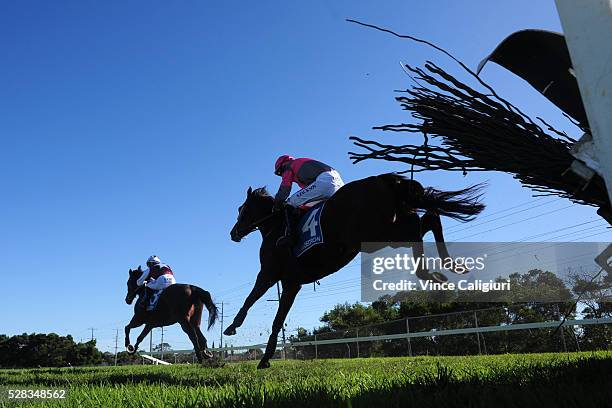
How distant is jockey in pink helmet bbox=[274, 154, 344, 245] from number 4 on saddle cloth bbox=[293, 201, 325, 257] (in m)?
0.15

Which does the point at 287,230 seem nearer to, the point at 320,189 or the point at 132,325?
the point at 320,189

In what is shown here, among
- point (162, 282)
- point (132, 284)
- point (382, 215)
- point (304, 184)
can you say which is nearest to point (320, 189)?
point (304, 184)

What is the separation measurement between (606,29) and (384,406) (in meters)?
1.63

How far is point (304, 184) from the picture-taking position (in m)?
6.87

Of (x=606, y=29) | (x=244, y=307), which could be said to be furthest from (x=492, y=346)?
(x=606, y=29)

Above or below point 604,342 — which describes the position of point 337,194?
above

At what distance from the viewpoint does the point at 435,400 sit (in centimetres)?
202

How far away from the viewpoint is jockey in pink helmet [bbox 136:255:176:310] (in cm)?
1258

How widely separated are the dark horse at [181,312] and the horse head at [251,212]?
12.8 ft

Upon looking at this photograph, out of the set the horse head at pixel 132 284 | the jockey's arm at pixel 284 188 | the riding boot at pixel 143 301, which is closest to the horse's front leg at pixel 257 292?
the jockey's arm at pixel 284 188

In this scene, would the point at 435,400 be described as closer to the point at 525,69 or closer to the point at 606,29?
the point at 606,29

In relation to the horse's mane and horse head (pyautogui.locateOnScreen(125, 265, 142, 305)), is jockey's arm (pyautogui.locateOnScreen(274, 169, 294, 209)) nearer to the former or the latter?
the horse's mane

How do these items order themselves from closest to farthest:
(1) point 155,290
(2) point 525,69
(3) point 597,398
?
(3) point 597,398 → (2) point 525,69 → (1) point 155,290

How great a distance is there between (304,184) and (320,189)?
443mm
